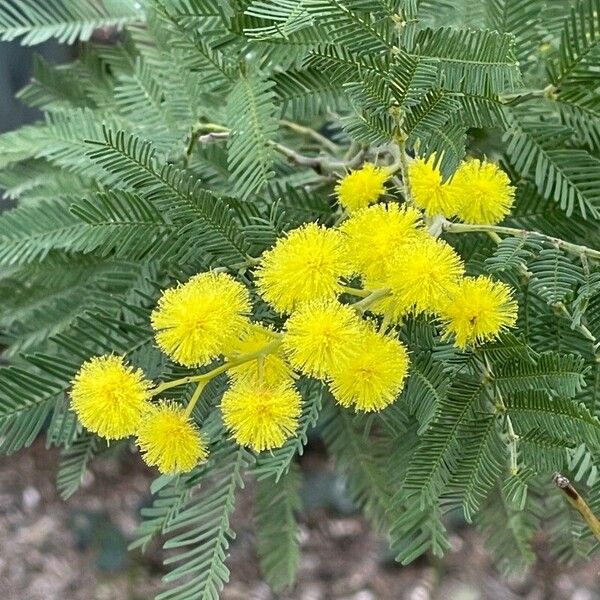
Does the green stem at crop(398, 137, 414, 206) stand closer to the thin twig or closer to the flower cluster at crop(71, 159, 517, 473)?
the flower cluster at crop(71, 159, 517, 473)

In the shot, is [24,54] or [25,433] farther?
[24,54]

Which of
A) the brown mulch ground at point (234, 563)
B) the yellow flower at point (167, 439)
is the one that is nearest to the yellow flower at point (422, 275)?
the yellow flower at point (167, 439)

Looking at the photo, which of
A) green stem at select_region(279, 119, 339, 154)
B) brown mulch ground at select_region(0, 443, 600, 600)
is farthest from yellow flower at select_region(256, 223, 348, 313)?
brown mulch ground at select_region(0, 443, 600, 600)

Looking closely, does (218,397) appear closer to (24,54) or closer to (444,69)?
(444,69)

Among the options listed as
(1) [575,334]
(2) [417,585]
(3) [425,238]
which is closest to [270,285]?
(3) [425,238]

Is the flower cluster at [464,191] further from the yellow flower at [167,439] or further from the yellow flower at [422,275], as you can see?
the yellow flower at [167,439]
